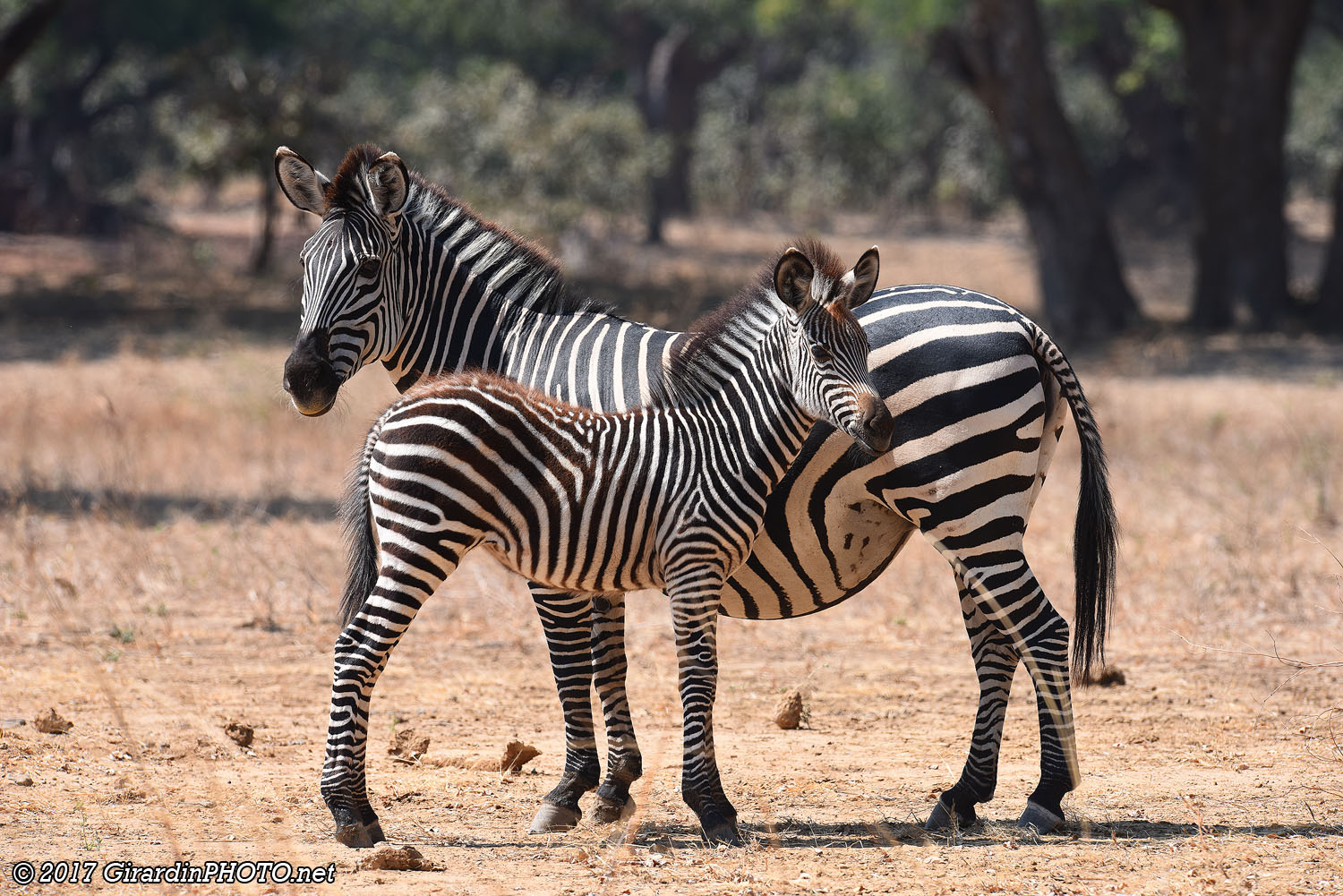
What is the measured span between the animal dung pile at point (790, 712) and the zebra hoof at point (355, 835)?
93.6 inches

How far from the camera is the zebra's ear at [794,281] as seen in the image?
462 cm

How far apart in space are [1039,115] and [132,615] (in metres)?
14.7

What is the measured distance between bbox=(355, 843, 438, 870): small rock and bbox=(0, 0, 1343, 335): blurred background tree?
45.0 ft

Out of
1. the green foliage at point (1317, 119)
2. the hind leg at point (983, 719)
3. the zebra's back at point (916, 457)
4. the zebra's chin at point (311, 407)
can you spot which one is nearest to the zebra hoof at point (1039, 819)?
the hind leg at point (983, 719)

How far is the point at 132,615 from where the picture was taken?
26.5ft

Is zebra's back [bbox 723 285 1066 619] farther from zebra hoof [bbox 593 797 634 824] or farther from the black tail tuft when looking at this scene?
zebra hoof [bbox 593 797 634 824]

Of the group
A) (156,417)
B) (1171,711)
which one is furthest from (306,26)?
(1171,711)

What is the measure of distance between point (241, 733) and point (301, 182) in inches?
90.5

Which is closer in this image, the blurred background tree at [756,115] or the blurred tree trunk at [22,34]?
the blurred tree trunk at [22,34]

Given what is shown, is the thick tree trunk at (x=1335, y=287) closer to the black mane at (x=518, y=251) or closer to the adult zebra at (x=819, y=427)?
the adult zebra at (x=819, y=427)

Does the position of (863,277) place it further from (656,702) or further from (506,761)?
(656,702)

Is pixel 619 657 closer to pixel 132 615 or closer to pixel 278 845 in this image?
pixel 278 845

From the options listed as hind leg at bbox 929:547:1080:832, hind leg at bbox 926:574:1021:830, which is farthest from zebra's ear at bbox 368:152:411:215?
hind leg at bbox 926:574:1021:830

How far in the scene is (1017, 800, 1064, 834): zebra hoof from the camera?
497 centimetres
